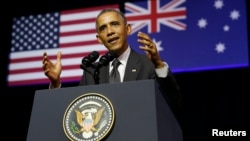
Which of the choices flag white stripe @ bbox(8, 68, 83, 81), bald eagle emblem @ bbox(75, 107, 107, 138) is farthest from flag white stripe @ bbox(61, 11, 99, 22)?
bald eagle emblem @ bbox(75, 107, 107, 138)

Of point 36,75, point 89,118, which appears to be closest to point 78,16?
point 36,75

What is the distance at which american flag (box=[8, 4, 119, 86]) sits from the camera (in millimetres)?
3979

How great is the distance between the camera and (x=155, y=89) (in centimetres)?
127

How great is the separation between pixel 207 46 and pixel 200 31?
145 mm

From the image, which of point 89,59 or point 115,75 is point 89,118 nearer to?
point 89,59

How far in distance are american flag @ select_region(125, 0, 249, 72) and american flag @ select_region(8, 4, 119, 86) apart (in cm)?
41

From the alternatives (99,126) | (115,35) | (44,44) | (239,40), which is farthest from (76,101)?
(44,44)

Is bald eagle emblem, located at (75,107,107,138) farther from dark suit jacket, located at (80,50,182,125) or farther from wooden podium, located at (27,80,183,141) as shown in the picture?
dark suit jacket, located at (80,50,182,125)

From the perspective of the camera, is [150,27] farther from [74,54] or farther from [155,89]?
[155,89]

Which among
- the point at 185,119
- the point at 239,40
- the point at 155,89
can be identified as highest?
the point at 239,40

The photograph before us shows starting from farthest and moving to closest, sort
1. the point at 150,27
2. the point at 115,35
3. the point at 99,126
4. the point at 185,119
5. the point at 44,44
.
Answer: the point at 44,44
the point at 150,27
the point at 185,119
the point at 115,35
the point at 99,126

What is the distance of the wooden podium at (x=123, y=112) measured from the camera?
124cm

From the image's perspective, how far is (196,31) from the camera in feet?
12.3

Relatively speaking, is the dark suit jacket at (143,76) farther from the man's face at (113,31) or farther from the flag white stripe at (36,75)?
the flag white stripe at (36,75)
